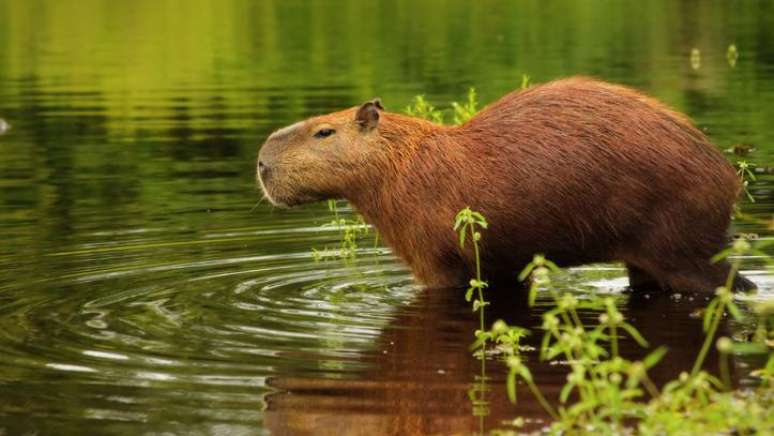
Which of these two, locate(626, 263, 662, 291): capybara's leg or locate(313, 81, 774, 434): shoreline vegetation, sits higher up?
locate(313, 81, 774, 434): shoreline vegetation

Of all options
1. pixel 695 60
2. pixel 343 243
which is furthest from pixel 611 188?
pixel 695 60

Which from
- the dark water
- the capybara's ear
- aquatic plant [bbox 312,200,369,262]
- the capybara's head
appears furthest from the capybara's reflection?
aquatic plant [bbox 312,200,369,262]

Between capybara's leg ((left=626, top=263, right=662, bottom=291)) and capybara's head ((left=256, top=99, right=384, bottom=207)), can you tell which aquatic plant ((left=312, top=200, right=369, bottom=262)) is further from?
capybara's leg ((left=626, top=263, right=662, bottom=291))

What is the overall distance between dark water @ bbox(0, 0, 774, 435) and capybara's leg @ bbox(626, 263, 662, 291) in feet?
0.31

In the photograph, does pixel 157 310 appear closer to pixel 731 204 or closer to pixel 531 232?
pixel 531 232

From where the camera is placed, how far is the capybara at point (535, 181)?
29.2ft

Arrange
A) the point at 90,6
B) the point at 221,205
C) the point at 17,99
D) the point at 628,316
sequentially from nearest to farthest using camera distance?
the point at 628,316
the point at 221,205
the point at 17,99
the point at 90,6

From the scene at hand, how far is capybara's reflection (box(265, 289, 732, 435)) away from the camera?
6.58 metres

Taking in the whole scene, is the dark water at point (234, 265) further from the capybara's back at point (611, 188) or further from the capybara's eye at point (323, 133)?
the capybara's eye at point (323, 133)

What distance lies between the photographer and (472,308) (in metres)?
9.09

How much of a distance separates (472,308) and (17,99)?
16589mm

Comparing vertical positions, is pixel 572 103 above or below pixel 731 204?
above

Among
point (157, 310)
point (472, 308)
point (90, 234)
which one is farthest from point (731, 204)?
point (90, 234)

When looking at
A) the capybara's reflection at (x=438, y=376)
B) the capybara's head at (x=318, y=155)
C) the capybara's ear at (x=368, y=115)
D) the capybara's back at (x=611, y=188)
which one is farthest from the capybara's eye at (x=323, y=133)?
the capybara's reflection at (x=438, y=376)
